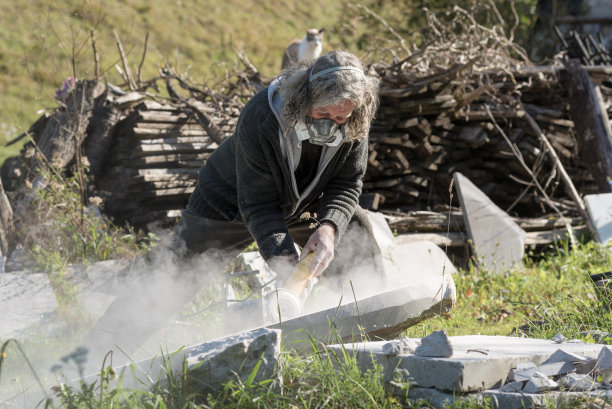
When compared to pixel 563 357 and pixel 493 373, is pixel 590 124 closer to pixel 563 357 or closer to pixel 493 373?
pixel 563 357

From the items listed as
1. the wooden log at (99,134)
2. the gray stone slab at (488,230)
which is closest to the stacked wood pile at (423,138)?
the wooden log at (99,134)

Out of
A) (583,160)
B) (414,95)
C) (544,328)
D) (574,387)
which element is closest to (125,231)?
(414,95)

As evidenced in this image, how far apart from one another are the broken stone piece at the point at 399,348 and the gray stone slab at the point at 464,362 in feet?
0.07

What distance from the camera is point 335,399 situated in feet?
7.21

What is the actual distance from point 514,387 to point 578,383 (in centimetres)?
23

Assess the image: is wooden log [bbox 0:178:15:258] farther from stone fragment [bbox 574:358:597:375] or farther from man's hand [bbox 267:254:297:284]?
stone fragment [bbox 574:358:597:375]

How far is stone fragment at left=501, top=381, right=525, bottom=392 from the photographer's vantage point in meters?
2.21

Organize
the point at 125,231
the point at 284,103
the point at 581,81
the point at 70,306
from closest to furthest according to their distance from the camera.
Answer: the point at 284,103 → the point at 70,306 → the point at 125,231 → the point at 581,81

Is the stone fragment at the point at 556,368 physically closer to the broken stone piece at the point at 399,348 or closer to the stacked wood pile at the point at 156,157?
the broken stone piece at the point at 399,348

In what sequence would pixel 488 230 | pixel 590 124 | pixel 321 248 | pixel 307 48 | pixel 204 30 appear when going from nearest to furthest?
pixel 321 248
pixel 488 230
pixel 590 124
pixel 307 48
pixel 204 30

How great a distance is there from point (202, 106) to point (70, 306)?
259 cm

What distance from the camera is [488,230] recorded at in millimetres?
5891

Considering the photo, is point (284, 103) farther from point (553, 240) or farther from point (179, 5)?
point (179, 5)

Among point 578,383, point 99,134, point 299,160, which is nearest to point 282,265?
point 299,160
